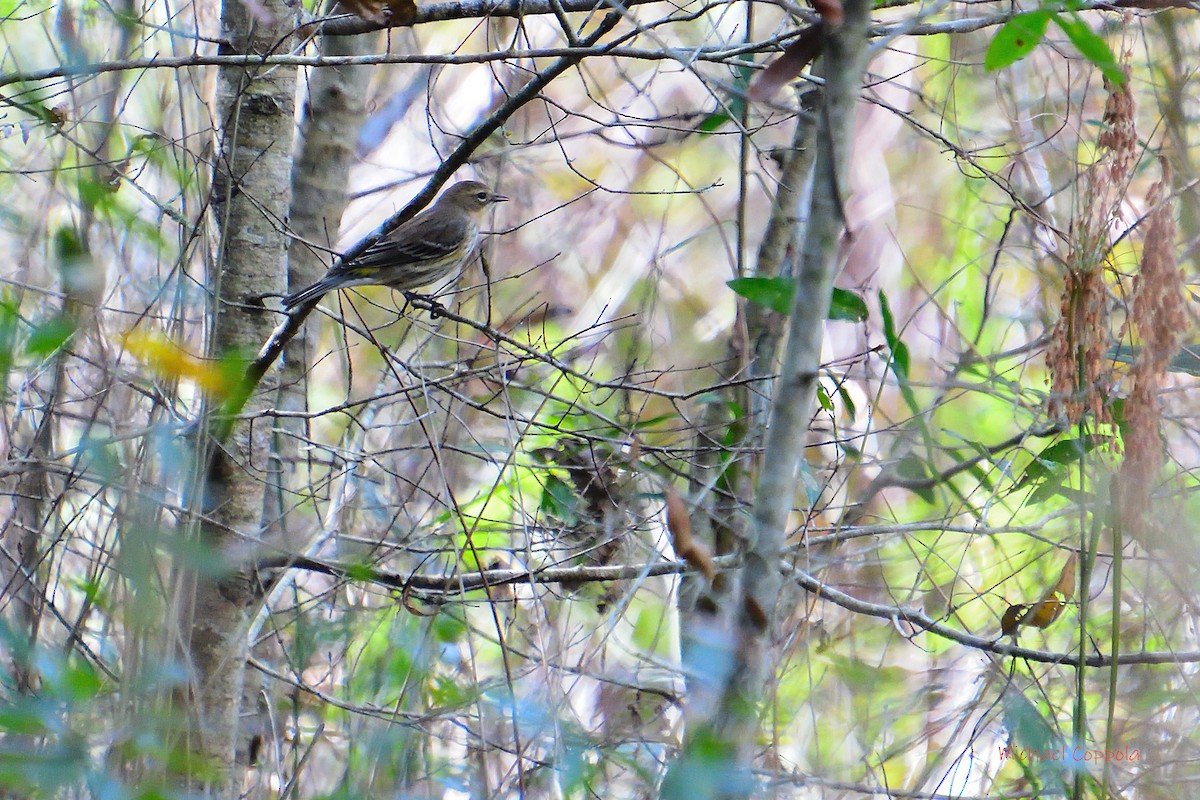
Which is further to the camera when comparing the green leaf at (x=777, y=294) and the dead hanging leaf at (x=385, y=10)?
the green leaf at (x=777, y=294)

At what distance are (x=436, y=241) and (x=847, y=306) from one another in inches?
130

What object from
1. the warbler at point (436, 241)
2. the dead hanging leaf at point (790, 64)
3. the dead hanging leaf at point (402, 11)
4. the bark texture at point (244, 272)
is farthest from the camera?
the warbler at point (436, 241)

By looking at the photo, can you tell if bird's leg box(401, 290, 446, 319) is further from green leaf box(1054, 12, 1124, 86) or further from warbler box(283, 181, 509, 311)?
green leaf box(1054, 12, 1124, 86)

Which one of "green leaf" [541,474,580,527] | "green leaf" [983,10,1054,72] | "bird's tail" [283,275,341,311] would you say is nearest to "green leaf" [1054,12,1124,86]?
"green leaf" [983,10,1054,72]

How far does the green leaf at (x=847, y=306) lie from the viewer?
9.97ft

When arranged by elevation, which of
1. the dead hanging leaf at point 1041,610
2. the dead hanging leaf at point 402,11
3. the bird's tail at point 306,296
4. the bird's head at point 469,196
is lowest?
the dead hanging leaf at point 1041,610

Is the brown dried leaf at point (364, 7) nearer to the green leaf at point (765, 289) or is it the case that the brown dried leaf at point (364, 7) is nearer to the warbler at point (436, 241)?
the green leaf at point (765, 289)

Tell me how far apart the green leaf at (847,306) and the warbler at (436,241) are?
219 centimetres

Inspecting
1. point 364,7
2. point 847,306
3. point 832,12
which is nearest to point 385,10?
point 364,7

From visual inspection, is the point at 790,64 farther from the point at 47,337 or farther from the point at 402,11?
the point at 402,11

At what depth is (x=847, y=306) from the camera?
310cm

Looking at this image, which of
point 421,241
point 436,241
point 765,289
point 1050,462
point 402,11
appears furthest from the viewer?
point 436,241

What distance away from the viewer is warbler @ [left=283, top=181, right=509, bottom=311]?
17.1 ft

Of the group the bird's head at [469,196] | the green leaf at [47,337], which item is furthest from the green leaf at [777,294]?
the bird's head at [469,196]
